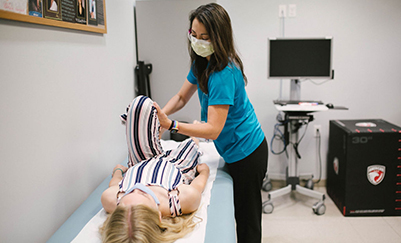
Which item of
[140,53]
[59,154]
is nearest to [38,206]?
[59,154]

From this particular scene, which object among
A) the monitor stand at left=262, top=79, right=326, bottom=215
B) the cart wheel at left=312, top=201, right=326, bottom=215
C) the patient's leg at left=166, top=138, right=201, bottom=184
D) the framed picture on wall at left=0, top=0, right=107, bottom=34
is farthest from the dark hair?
the cart wheel at left=312, top=201, right=326, bottom=215

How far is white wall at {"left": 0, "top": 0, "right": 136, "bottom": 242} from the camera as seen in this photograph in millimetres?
Answer: 1112

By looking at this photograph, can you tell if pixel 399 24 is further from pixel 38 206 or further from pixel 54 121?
pixel 38 206

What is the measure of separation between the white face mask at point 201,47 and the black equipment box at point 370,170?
4.99 feet

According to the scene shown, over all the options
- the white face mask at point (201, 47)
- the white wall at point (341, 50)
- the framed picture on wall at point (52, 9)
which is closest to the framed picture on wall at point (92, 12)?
the framed picture on wall at point (52, 9)

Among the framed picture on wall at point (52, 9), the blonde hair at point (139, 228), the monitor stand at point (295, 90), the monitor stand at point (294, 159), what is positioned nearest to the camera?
the blonde hair at point (139, 228)

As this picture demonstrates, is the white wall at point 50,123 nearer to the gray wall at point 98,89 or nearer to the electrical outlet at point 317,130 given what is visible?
the gray wall at point 98,89

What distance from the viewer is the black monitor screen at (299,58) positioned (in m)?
2.67

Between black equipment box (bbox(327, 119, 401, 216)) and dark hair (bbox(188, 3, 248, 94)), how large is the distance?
56.6 inches

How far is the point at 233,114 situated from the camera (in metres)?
1.59

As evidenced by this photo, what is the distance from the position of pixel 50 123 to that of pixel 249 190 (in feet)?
3.39

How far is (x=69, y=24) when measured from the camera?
1488 millimetres

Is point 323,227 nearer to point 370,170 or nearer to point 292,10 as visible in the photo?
point 370,170

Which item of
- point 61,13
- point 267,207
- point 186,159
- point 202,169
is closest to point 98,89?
point 61,13
